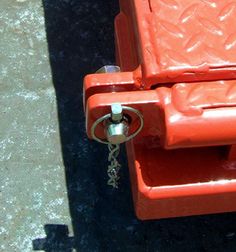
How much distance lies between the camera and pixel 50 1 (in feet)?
10.8

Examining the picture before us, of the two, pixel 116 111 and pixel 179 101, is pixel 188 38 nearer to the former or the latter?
pixel 179 101

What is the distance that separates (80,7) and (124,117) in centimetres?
157


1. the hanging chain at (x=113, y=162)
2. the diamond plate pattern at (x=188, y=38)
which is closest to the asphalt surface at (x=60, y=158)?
the hanging chain at (x=113, y=162)

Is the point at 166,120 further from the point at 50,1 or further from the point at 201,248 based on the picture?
the point at 50,1

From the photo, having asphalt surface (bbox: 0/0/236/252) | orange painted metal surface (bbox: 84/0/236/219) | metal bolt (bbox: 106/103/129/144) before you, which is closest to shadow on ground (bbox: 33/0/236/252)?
asphalt surface (bbox: 0/0/236/252)

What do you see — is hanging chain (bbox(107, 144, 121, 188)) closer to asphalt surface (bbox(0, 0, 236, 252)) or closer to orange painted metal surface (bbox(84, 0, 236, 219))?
orange painted metal surface (bbox(84, 0, 236, 219))

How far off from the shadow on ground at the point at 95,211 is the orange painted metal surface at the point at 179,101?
1.39ft

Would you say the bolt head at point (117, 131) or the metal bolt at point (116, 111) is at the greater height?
the metal bolt at point (116, 111)

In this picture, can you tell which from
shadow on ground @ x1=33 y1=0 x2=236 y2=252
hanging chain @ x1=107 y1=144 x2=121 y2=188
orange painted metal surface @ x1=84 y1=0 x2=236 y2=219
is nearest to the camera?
orange painted metal surface @ x1=84 y1=0 x2=236 y2=219

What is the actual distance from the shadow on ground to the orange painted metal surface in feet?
1.39

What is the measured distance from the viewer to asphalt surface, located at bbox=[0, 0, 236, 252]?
2.51 metres

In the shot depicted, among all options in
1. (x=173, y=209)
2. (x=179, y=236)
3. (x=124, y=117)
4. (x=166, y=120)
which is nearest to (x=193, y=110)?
(x=166, y=120)

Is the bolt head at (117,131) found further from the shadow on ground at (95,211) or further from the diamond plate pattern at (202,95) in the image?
the shadow on ground at (95,211)

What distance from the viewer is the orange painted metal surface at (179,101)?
177 centimetres
